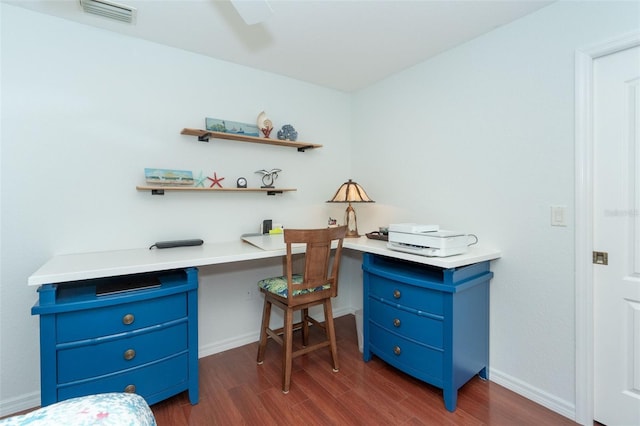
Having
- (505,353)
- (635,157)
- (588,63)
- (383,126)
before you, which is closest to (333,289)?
(505,353)

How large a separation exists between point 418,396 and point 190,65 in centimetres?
272

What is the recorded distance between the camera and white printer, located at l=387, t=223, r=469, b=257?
1787 millimetres

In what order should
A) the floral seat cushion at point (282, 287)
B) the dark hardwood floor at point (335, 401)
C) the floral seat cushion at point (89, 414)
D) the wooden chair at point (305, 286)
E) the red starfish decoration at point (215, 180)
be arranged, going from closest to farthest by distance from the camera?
1. the floral seat cushion at point (89, 414)
2. the dark hardwood floor at point (335, 401)
3. the wooden chair at point (305, 286)
4. the floral seat cushion at point (282, 287)
5. the red starfish decoration at point (215, 180)

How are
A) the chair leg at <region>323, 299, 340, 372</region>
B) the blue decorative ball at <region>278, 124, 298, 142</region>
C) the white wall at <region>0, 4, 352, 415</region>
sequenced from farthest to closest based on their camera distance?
1. the blue decorative ball at <region>278, 124, 298, 142</region>
2. the chair leg at <region>323, 299, 340, 372</region>
3. the white wall at <region>0, 4, 352, 415</region>

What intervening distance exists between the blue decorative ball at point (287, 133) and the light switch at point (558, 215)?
6.26 feet

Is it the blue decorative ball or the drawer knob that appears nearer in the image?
the drawer knob

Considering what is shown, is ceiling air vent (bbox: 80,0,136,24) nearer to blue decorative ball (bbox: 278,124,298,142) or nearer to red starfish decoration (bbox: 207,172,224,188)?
red starfish decoration (bbox: 207,172,224,188)

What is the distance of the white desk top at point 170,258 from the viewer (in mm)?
1481

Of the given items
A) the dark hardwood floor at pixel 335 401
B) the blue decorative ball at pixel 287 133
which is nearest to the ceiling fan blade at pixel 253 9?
the blue decorative ball at pixel 287 133

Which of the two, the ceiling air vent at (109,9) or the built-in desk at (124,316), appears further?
the ceiling air vent at (109,9)

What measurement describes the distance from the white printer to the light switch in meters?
0.47

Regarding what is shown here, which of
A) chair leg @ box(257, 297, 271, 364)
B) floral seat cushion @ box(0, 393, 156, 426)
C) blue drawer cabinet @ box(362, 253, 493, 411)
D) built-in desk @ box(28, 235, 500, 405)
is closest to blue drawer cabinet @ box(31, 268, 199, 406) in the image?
built-in desk @ box(28, 235, 500, 405)

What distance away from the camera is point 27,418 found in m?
0.81

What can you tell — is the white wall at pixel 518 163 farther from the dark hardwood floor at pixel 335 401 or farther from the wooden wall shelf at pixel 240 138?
the wooden wall shelf at pixel 240 138
